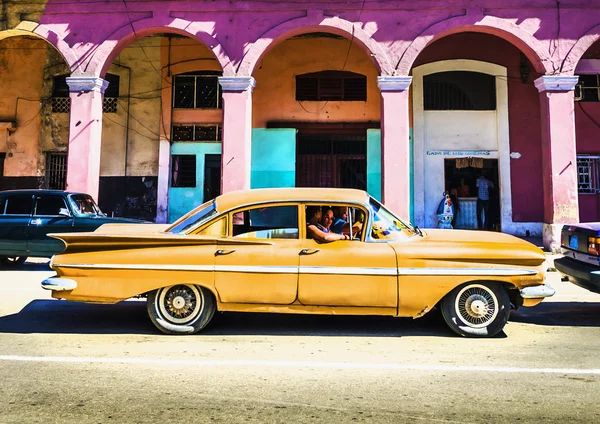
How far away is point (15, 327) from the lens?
468cm

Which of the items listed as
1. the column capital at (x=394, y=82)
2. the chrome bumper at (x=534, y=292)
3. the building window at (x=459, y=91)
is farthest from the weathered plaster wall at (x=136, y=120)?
the chrome bumper at (x=534, y=292)

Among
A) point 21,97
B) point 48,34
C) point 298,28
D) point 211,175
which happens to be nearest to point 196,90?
point 211,175

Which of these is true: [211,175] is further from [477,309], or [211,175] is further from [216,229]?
[477,309]

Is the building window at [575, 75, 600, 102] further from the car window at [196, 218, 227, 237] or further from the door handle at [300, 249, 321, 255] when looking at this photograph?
the car window at [196, 218, 227, 237]

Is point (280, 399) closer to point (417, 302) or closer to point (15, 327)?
point (417, 302)

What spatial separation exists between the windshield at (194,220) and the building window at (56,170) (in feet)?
40.1

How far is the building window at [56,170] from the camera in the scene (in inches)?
585

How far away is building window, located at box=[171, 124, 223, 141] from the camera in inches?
583

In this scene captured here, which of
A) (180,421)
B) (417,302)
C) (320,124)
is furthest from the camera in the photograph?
(320,124)

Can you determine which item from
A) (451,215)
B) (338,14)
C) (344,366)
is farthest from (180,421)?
(451,215)

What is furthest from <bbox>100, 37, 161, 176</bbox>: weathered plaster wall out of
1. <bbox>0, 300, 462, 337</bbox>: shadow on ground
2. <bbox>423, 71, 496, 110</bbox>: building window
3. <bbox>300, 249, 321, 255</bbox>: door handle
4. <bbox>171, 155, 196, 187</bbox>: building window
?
<bbox>300, 249, 321, 255</bbox>: door handle

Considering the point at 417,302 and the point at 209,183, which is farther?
the point at 209,183

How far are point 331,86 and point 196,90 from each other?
4750 mm

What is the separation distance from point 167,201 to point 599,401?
1362 centimetres
